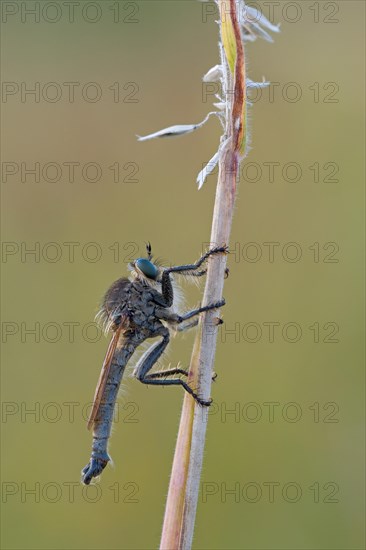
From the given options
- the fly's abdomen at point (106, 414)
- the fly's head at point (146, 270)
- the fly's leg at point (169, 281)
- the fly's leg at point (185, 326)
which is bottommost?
the fly's abdomen at point (106, 414)

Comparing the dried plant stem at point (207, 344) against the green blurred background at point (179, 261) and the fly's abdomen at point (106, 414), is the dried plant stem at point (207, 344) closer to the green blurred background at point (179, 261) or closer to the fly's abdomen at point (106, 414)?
the fly's abdomen at point (106, 414)

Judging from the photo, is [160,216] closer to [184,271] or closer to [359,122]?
[359,122]

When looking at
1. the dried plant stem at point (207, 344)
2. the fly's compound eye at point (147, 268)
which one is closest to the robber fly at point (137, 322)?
the fly's compound eye at point (147, 268)

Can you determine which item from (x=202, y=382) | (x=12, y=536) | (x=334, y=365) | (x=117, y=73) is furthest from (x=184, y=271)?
(x=117, y=73)

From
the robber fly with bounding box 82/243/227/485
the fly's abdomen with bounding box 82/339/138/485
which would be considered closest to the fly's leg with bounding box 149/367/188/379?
the robber fly with bounding box 82/243/227/485

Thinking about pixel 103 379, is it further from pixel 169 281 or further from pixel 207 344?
pixel 207 344

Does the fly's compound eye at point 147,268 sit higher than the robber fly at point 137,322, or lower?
higher
